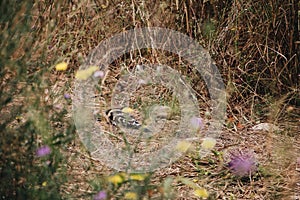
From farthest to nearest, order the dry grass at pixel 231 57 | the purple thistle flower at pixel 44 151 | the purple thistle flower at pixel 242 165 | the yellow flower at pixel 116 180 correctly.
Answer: the dry grass at pixel 231 57 → the purple thistle flower at pixel 242 165 → the purple thistle flower at pixel 44 151 → the yellow flower at pixel 116 180

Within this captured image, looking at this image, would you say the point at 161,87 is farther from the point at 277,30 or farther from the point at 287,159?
the point at 287,159

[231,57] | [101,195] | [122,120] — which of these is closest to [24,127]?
[101,195]

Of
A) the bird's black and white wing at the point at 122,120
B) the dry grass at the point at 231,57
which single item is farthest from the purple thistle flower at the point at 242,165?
the bird's black and white wing at the point at 122,120

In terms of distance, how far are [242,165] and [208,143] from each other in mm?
232

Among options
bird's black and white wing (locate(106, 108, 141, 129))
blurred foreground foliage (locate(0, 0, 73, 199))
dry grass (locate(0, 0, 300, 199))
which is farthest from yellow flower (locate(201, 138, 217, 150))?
blurred foreground foliage (locate(0, 0, 73, 199))

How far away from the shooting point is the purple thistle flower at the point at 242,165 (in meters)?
2.21

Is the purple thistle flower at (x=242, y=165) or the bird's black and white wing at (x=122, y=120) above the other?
the bird's black and white wing at (x=122, y=120)

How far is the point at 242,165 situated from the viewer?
7.36 ft

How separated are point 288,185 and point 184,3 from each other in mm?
1292

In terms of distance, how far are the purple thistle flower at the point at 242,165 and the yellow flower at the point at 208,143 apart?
12cm

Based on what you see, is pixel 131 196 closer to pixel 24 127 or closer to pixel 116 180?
pixel 116 180

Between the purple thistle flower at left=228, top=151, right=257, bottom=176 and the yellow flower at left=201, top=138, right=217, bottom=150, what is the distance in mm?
125

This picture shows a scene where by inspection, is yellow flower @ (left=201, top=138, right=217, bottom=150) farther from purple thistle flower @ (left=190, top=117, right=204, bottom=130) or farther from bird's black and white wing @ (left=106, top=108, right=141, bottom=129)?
bird's black and white wing @ (left=106, top=108, right=141, bottom=129)

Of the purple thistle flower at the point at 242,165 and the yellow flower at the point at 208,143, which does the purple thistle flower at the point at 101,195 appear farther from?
the yellow flower at the point at 208,143
